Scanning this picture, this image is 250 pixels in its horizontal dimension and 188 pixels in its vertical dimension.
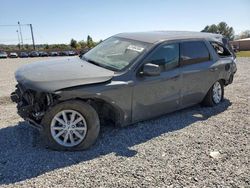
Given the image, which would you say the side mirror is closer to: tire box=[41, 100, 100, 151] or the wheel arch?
the wheel arch

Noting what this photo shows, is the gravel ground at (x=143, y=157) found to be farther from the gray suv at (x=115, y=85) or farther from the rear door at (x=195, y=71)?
the rear door at (x=195, y=71)

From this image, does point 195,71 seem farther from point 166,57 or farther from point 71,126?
point 71,126

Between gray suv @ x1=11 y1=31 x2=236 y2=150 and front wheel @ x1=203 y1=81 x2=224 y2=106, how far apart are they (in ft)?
0.08

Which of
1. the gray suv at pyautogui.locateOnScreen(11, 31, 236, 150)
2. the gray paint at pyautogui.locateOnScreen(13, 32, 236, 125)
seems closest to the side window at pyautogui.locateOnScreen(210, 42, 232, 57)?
the gray suv at pyautogui.locateOnScreen(11, 31, 236, 150)

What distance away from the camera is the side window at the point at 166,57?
15.4 ft

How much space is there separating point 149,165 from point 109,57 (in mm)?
2182

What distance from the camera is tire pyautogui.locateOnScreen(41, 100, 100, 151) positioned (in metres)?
3.77

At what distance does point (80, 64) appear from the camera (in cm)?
466

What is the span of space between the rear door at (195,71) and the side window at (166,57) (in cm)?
18

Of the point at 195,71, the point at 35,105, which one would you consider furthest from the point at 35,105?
the point at 195,71

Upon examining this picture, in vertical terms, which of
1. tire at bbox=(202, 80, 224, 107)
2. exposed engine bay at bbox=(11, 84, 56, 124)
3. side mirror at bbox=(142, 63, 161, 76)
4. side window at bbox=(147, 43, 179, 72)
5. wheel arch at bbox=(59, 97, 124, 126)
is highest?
side window at bbox=(147, 43, 179, 72)

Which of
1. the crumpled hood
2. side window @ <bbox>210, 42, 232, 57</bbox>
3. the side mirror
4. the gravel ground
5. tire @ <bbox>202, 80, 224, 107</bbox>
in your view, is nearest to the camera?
the gravel ground

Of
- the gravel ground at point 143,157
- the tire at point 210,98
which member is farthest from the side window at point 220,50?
the gravel ground at point 143,157

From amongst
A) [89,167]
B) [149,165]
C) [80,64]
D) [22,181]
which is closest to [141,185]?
[149,165]
